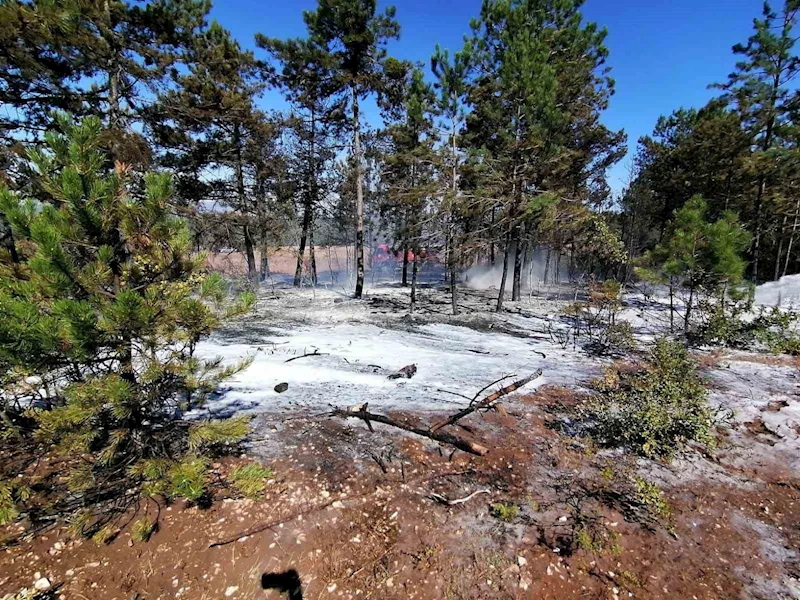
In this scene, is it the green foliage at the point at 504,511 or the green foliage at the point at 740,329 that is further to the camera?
the green foliage at the point at 740,329

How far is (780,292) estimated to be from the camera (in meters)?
15.4

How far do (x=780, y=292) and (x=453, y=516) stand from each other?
769 inches

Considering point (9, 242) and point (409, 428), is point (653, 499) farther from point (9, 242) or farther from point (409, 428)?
point (9, 242)

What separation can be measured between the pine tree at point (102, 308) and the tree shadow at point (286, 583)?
37.5 inches

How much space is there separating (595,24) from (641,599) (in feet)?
66.0

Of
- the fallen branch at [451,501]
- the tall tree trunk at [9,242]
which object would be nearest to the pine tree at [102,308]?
the tall tree trunk at [9,242]

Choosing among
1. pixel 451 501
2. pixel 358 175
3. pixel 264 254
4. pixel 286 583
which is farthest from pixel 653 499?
pixel 264 254

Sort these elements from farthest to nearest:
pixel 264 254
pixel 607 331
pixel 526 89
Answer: pixel 264 254 → pixel 526 89 → pixel 607 331

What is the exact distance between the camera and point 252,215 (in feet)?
52.1

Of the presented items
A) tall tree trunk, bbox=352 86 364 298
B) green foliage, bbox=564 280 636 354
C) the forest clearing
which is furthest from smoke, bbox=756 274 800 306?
tall tree trunk, bbox=352 86 364 298

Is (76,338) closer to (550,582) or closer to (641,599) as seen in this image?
(550,582)

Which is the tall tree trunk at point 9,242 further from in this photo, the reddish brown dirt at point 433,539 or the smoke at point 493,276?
the smoke at point 493,276

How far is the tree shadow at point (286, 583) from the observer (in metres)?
2.92

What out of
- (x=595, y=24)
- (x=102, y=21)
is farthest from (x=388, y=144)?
(x=102, y=21)
